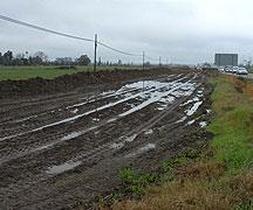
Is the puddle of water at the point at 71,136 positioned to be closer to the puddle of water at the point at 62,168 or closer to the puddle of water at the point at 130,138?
the puddle of water at the point at 130,138

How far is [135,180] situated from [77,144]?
424 cm

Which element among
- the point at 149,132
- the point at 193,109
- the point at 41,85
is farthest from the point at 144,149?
the point at 41,85

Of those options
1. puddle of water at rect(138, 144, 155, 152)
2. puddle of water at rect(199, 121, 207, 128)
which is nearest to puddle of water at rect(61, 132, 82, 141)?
puddle of water at rect(138, 144, 155, 152)

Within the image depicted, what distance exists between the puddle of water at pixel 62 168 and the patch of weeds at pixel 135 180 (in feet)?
3.57

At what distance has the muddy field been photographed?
1005 centimetres

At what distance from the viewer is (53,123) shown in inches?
747

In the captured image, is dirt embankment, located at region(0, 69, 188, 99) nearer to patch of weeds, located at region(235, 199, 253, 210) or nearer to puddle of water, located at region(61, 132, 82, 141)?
puddle of water, located at region(61, 132, 82, 141)

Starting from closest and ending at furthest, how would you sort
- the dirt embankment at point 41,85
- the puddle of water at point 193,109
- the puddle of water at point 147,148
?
the puddle of water at point 147,148 < the puddle of water at point 193,109 < the dirt embankment at point 41,85

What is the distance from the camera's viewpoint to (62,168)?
11883mm

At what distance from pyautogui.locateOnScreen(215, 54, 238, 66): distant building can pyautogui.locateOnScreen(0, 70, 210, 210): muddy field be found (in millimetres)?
121648

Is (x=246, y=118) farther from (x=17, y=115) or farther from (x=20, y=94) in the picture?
(x=20, y=94)

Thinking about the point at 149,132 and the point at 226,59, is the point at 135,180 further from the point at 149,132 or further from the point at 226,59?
the point at 226,59

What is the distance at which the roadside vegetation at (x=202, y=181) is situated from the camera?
8469 mm

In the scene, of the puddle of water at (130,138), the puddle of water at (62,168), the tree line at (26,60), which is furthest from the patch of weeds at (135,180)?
the tree line at (26,60)
